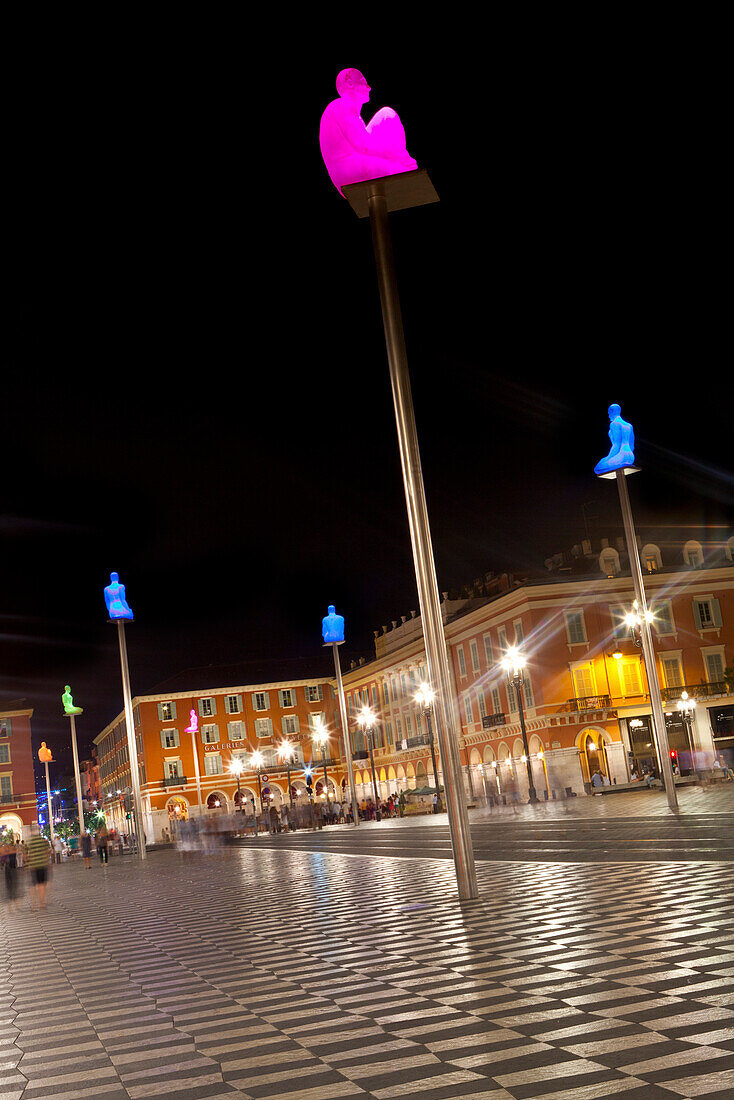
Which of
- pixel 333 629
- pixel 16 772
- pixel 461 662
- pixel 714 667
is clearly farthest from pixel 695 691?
pixel 16 772

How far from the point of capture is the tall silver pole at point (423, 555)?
527 inches

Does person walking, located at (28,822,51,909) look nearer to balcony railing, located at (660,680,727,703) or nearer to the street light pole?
the street light pole

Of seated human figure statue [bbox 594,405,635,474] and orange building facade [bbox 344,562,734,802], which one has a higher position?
seated human figure statue [bbox 594,405,635,474]

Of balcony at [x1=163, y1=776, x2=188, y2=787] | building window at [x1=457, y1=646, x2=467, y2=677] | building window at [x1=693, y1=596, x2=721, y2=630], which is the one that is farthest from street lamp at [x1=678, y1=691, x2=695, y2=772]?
balcony at [x1=163, y1=776, x2=188, y2=787]

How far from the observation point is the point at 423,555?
45.7 feet

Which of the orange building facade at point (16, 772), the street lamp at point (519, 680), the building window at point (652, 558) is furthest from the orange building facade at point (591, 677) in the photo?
the orange building facade at point (16, 772)

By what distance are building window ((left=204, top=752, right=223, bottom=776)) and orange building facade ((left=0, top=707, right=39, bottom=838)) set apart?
12997mm

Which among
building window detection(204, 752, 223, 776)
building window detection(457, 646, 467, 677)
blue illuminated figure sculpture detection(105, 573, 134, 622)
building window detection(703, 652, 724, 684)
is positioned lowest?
building window detection(204, 752, 223, 776)

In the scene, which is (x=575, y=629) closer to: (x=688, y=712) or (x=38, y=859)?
(x=688, y=712)

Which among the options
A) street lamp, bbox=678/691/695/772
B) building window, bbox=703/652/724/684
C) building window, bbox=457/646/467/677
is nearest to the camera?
street lamp, bbox=678/691/695/772

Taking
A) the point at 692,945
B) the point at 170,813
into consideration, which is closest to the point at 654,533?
the point at 170,813

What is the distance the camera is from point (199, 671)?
91750 millimetres

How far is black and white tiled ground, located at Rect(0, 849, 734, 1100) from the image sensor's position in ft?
18.8

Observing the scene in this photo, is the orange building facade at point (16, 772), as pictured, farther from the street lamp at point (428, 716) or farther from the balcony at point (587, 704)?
the balcony at point (587, 704)
